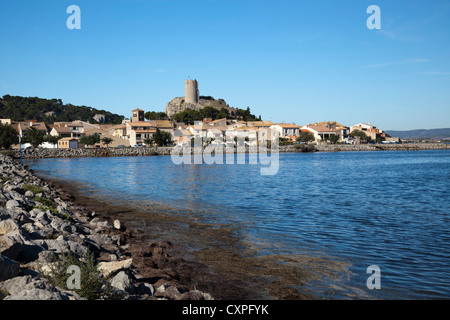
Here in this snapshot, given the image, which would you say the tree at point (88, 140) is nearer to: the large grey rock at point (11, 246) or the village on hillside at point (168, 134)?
the village on hillside at point (168, 134)

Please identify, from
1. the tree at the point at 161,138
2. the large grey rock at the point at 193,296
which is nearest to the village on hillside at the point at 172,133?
the tree at the point at 161,138

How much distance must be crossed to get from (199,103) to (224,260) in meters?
169

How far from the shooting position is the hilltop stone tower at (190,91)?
175m

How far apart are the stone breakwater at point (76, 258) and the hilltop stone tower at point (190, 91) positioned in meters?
166

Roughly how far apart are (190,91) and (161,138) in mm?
71158

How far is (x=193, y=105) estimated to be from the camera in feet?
567

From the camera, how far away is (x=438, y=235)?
12.1 meters

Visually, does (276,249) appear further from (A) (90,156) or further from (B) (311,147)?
(B) (311,147)

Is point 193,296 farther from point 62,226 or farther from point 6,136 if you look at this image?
point 6,136

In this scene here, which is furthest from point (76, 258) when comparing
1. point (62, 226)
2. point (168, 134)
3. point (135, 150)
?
point (168, 134)

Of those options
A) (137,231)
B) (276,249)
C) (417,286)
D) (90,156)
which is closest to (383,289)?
(417,286)

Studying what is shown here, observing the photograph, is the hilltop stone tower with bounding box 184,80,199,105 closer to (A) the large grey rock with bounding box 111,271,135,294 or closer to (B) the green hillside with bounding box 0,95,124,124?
(B) the green hillside with bounding box 0,95,124,124

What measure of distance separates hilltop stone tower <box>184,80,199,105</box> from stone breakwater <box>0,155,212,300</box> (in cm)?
16606

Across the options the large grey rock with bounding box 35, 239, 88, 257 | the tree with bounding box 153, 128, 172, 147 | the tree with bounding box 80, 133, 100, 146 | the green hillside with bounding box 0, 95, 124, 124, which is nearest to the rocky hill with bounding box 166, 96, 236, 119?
the green hillside with bounding box 0, 95, 124, 124
